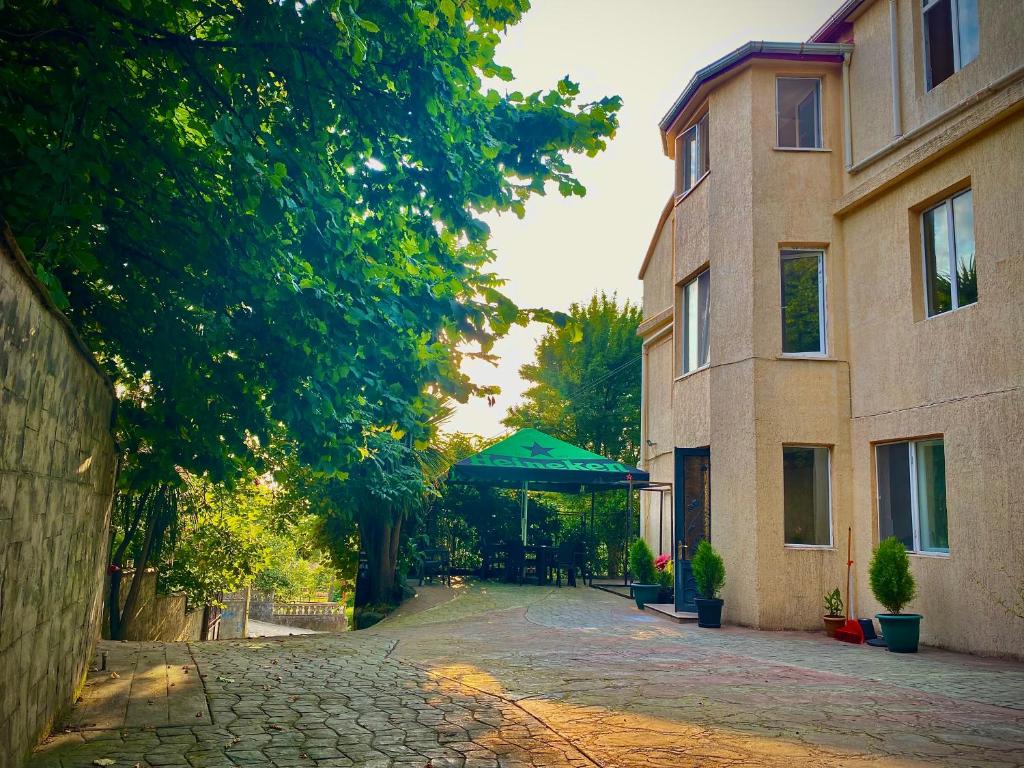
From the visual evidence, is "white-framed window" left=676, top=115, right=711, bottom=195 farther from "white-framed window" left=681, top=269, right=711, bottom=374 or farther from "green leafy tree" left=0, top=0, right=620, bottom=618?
"green leafy tree" left=0, top=0, right=620, bottom=618

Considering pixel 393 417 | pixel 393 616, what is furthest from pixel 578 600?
pixel 393 417

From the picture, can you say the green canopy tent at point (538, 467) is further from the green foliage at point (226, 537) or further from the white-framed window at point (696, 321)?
the green foliage at point (226, 537)

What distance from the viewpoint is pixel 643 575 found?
45.4ft

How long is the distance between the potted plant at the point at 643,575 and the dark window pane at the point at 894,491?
3913 mm

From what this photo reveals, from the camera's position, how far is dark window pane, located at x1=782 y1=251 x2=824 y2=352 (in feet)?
40.2

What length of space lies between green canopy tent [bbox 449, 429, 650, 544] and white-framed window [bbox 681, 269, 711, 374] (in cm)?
256

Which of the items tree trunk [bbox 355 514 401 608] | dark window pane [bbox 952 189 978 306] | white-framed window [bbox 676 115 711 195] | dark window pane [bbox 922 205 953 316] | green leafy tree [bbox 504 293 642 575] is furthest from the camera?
green leafy tree [bbox 504 293 642 575]

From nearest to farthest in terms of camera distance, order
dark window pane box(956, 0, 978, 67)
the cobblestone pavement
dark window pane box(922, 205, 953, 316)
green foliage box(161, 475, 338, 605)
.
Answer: the cobblestone pavement < dark window pane box(956, 0, 978, 67) < dark window pane box(922, 205, 953, 316) < green foliage box(161, 475, 338, 605)

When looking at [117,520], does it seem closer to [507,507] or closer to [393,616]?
[393,616]

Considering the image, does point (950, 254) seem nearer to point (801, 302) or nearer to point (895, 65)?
point (801, 302)

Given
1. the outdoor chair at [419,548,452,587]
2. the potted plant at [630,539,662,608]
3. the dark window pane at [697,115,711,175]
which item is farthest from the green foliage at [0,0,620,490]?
the outdoor chair at [419,548,452,587]

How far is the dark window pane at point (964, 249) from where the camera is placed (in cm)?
981

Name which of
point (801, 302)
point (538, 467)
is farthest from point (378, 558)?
point (801, 302)

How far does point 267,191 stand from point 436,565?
41.3 feet
